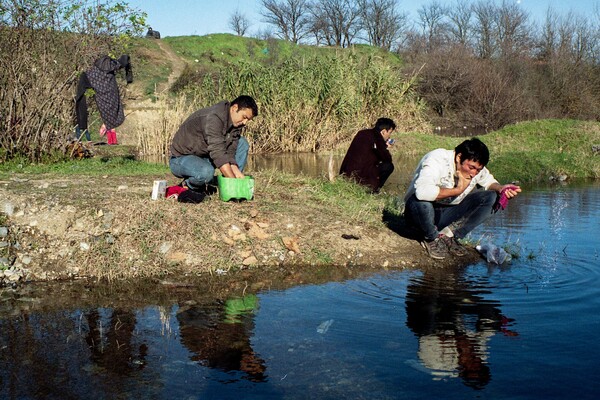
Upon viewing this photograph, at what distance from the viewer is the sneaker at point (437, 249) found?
22.8 feet

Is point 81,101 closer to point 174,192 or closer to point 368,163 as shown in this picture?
point 174,192

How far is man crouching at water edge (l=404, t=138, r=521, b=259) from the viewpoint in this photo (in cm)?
648

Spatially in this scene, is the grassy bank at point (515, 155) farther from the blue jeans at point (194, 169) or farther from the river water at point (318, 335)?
the river water at point (318, 335)

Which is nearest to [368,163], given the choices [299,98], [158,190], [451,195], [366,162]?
[366,162]

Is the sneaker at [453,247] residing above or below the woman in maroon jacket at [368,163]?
below

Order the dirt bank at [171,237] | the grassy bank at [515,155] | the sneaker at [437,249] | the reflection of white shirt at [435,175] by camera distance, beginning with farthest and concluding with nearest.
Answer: the grassy bank at [515,155], the sneaker at [437,249], the reflection of white shirt at [435,175], the dirt bank at [171,237]

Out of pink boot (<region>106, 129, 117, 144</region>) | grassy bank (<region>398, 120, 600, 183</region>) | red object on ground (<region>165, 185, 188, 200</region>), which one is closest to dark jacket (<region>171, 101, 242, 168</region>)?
red object on ground (<region>165, 185, 188, 200</region>)

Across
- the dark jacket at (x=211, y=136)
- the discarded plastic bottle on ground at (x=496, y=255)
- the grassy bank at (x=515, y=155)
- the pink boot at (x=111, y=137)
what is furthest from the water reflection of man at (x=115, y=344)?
the pink boot at (x=111, y=137)

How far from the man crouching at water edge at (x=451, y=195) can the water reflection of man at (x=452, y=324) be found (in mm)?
555

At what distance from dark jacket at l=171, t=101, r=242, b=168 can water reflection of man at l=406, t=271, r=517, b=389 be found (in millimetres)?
2562

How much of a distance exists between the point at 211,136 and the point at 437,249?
2727mm

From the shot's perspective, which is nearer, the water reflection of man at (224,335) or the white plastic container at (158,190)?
the water reflection of man at (224,335)

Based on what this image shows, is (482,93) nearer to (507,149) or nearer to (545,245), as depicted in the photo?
(507,149)

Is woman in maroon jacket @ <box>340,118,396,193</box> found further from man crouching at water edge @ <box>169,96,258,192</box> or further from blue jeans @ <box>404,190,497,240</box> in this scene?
blue jeans @ <box>404,190,497,240</box>
